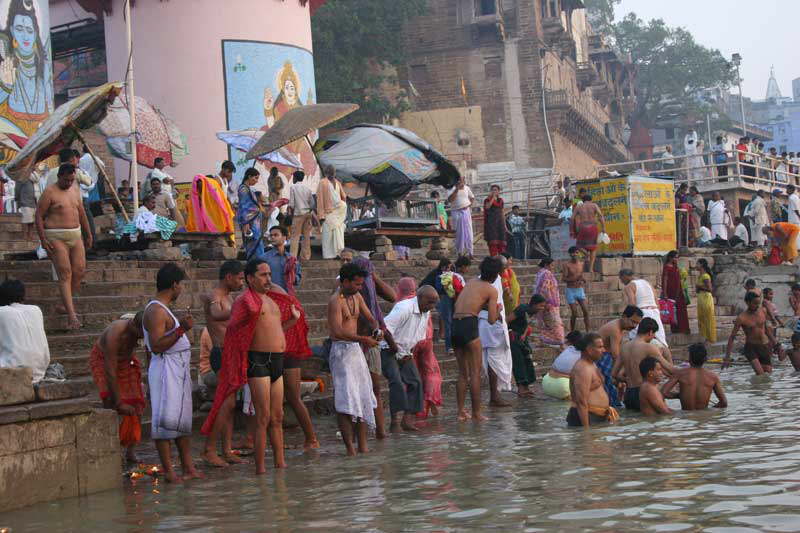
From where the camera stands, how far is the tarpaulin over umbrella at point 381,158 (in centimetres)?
1627

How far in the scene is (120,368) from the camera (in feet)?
24.1

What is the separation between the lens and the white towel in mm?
6895

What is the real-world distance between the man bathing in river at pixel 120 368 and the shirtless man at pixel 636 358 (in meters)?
4.54

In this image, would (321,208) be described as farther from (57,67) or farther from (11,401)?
(57,67)

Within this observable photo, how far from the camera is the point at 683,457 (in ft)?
22.7

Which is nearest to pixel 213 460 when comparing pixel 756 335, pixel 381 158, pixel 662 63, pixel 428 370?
pixel 428 370

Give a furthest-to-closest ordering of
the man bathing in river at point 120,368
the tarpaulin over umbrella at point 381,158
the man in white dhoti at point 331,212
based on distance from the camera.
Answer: the tarpaulin over umbrella at point 381,158, the man in white dhoti at point 331,212, the man bathing in river at point 120,368

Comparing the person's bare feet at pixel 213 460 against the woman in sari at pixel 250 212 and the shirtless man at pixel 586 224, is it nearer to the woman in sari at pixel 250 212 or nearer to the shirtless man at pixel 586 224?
the woman in sari at pixel 250 212

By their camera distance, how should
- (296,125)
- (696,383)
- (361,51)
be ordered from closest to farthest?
(696,383)
(296,125)
(361,51)

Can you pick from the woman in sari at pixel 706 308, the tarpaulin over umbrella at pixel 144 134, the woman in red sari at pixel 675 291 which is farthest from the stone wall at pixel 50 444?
the woman in sari at pixel 706 308

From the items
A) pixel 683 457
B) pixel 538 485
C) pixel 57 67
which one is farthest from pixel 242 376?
pixel 57 67

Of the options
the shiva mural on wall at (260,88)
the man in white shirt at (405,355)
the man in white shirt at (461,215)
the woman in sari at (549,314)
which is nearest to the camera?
the man in white shirt at (405,355)

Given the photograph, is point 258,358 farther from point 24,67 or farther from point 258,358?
point 24,67

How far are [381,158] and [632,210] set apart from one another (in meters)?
5.72
